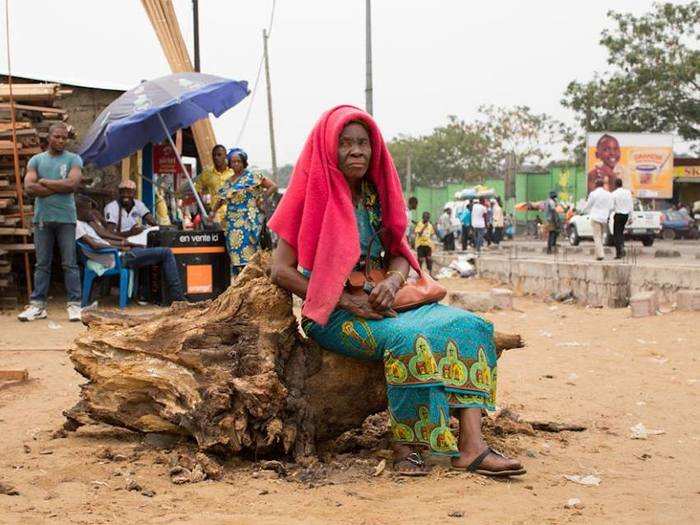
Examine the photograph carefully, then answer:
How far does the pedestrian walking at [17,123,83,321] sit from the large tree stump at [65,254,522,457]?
4.76 metres

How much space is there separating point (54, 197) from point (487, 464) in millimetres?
6395

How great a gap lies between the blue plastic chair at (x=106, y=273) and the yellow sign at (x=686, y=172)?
3793cm

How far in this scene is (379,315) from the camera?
4.23 meters

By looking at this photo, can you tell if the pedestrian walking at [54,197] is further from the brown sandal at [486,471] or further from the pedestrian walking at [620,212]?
the pedestrian walking at [620,212]

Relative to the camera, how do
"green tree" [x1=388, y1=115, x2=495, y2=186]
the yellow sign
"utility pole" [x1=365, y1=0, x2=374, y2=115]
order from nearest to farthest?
"utility pole" [x1=365, y1=0, x2=374, y2=115]
the yellow sign
"green tree" [x1=388, y1=115, x2=495, y2=186]

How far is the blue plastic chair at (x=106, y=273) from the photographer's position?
10.4 meters

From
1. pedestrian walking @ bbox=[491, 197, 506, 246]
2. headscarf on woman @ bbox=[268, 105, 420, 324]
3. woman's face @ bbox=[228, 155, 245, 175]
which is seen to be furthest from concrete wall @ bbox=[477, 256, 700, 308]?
pedestrian walking @ bbox=[491, 197, 506, 246]

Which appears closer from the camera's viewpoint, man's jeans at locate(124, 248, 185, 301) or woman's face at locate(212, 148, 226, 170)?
man's jeans at locate(124, 248, 185, 301)

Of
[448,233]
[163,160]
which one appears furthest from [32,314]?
[448,233]

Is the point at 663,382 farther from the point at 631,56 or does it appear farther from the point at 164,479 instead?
the point at 631,56

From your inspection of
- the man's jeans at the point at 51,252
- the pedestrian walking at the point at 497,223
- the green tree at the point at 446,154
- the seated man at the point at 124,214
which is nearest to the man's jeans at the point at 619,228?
the seated man at the point at 124,214

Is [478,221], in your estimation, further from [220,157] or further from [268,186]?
[268,186]

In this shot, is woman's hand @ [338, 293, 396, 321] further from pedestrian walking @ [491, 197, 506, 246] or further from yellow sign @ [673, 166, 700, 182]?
yellow sign @ [673, 166, 700, 182]

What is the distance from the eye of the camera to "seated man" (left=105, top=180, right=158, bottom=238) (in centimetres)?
1143
